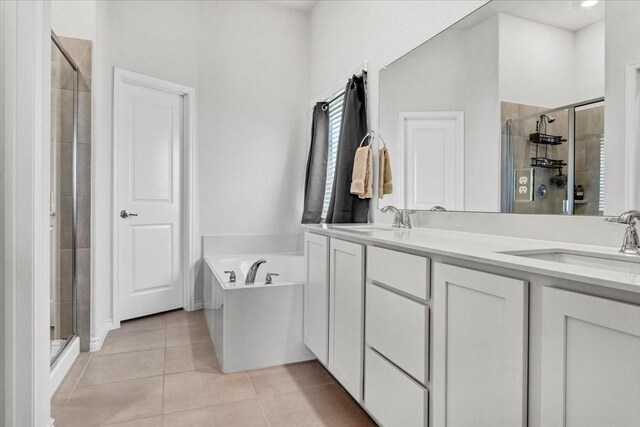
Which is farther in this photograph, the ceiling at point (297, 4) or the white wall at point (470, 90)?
the ceiling at point (297, 4)

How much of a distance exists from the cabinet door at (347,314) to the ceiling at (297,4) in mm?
2861

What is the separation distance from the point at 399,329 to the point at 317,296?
32.8 inches

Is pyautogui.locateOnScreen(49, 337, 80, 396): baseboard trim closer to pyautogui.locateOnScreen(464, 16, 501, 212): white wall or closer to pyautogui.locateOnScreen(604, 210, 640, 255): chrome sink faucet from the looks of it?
pyautogui.locateOnScreen(464, 16, 501, 212): white wall

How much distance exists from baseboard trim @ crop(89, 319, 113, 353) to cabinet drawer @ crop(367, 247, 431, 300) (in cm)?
202

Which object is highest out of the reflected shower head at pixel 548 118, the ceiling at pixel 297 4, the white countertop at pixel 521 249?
the ceiling at pixel 297 4

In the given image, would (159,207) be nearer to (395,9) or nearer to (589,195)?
(395,9)

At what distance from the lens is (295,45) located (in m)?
3.87

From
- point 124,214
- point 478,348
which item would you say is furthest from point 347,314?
point 124,214

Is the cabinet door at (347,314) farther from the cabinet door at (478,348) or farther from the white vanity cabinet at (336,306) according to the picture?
the cabinet door at (478,348)

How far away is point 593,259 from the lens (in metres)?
1.14

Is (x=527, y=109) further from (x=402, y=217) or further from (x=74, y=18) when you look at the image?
(x=74, y=18)

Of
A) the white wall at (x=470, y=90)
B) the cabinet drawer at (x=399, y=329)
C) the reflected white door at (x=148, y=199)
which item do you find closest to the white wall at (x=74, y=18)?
the reflected white door at (x=148, y=199)

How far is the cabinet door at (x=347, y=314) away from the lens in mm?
1637

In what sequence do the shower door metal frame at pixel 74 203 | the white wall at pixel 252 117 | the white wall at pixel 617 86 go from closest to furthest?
1. the white wall at pixel 617 86
2. the shower door metal frame at pixel 74 203
3. the white wall at pixel 252 117
